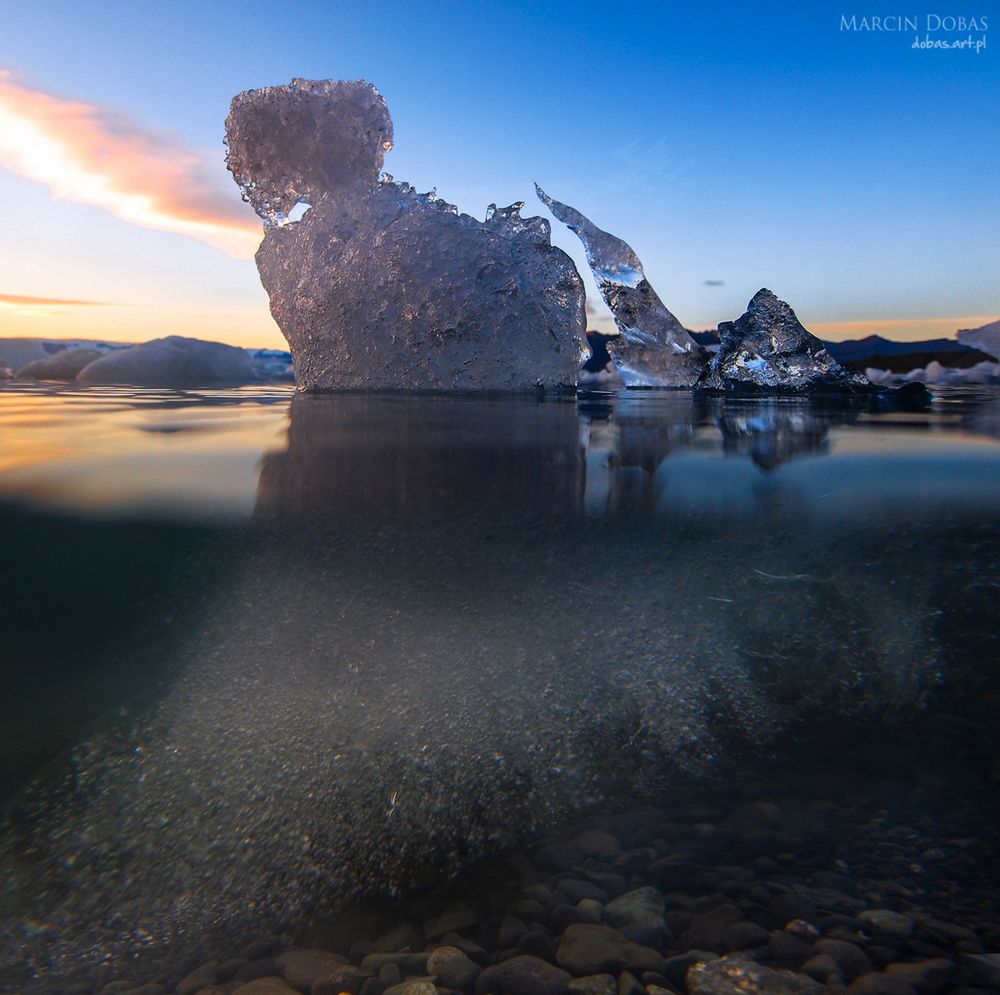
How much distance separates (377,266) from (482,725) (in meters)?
8.26

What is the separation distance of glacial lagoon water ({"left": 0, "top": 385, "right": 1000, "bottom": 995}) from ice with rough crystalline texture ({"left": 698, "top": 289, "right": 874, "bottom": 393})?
798 cm

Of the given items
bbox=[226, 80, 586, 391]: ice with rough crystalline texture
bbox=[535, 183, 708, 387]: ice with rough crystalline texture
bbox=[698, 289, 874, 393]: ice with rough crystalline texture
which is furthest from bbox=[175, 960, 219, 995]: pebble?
bbox=[535, 183, 708, 387]: ice with rough crystalline texture

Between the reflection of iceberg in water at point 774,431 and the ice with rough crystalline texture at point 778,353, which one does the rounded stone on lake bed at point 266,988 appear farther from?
the ice with rough crystalline texture at point 778,353

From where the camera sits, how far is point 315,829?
3.59 ft

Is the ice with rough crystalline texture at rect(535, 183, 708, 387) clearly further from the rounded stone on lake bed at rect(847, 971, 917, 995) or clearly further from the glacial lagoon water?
the rounded stone on lake bed at rect(847, 971, 917, 995)

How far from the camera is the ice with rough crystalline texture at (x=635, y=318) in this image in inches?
422

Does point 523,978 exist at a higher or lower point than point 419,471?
lower

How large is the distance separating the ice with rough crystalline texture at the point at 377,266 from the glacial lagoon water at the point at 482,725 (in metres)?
6.91

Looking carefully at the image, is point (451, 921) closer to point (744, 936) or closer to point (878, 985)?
point (744, 936)

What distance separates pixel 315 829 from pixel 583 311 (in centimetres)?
925

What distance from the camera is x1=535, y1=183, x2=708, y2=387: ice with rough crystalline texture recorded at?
35.1 feet

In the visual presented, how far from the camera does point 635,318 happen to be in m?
11.3

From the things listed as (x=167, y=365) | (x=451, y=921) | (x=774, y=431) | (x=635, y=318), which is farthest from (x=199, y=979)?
(x=167, y=365)

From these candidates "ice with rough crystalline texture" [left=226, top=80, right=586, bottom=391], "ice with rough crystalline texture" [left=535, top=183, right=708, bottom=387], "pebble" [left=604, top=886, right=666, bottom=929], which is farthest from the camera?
"ice with rough crystalline texture" [left=535, top=183, right=708, bottom=387]
